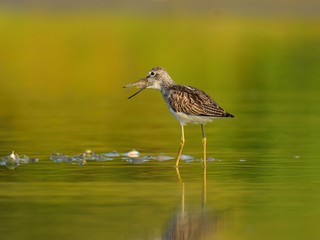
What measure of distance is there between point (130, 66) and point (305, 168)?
20.4 metres

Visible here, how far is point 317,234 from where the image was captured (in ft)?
35.9

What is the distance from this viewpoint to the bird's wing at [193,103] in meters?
16.0

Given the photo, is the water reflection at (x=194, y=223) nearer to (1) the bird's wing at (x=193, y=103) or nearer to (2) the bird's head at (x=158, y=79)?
(1) the bird's wing at (x=193, y=103)

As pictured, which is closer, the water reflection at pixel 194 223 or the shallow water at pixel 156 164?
the water reflection at pixel 194 223

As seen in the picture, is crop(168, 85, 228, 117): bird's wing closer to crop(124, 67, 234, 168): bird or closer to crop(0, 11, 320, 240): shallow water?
crop(124, 67, 234, 168): bird

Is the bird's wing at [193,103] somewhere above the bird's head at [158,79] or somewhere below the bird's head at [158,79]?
below

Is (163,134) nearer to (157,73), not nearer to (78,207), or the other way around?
(157,73)

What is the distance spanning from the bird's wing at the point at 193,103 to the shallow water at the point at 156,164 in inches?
25.8

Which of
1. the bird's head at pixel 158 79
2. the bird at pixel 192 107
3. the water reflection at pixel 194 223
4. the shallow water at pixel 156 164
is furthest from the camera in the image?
the bird's head at pixel 158 79

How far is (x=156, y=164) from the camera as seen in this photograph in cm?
1598

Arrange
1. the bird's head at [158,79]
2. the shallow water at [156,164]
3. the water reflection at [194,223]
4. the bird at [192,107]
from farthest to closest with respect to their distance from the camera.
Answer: the bird's head at [158,79]
the bird at [192,107]
the shallow water at [156,164]
the water reflection at [194,223]

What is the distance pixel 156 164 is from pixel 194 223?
176 inches

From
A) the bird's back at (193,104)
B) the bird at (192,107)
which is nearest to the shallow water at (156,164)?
the bird at (192,107)

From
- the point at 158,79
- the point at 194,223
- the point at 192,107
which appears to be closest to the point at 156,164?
the point at 192,107
